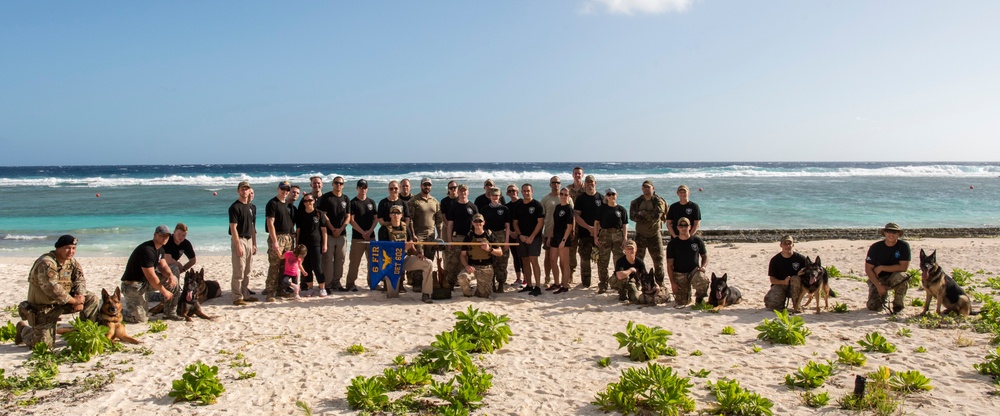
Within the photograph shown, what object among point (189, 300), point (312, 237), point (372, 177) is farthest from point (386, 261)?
point (372, 177)

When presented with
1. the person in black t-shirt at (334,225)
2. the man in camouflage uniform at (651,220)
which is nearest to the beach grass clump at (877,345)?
the man in camouflage uniform at (651,220)

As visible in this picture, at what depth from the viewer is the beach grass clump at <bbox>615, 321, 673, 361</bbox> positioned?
6094 millimetres

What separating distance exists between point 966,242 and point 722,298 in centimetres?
1327

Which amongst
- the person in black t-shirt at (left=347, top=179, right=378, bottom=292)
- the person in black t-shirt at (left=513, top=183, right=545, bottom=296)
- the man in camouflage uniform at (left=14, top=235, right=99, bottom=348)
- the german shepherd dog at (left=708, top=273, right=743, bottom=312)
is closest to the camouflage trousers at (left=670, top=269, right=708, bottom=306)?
the german shepherd dog at (left=708, top=273, right=743, bottom=312)

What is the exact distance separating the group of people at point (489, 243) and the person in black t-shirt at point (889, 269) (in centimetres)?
1

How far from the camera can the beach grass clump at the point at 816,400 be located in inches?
191

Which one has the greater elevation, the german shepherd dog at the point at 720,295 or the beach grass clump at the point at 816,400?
the german shepherd dog at the point at 720,295

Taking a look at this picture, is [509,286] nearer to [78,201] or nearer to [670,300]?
[670,300]

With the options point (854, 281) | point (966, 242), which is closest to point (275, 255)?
point (854, 281)

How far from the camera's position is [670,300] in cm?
884

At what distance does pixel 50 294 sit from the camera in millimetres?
6035

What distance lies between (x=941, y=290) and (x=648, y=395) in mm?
5174

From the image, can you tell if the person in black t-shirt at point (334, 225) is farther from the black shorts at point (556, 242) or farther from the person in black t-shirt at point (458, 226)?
the black shorts at point (556, 242)

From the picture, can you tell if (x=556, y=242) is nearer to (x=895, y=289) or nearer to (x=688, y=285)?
(x=688, y=285)
